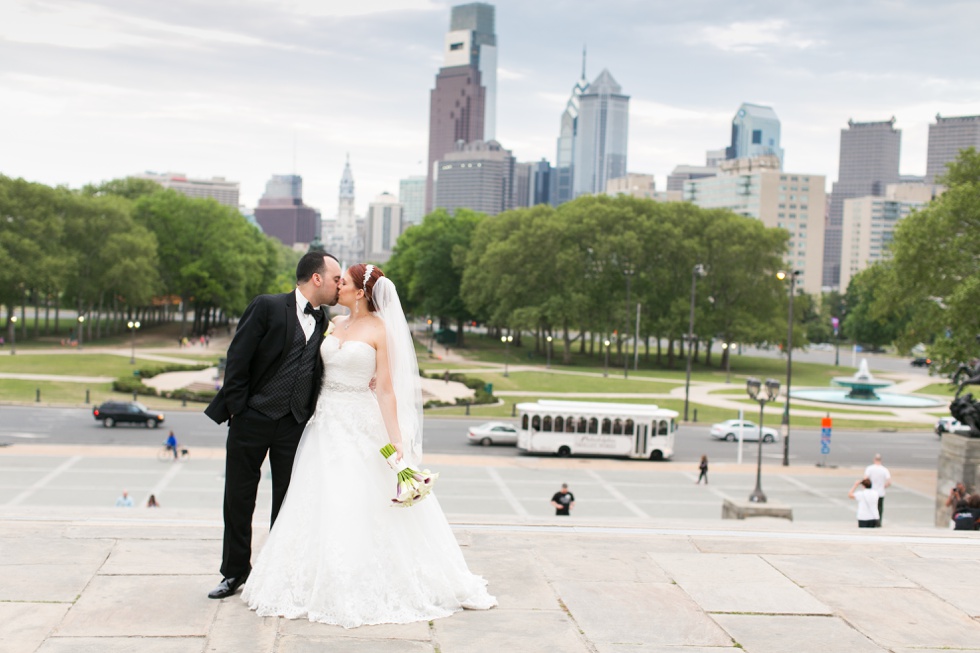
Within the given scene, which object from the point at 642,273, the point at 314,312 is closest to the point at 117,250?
the point at 642,273

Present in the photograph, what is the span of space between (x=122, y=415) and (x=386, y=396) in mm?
35495

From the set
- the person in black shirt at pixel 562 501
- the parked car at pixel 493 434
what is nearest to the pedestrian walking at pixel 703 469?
the parked car at pixel 493 434

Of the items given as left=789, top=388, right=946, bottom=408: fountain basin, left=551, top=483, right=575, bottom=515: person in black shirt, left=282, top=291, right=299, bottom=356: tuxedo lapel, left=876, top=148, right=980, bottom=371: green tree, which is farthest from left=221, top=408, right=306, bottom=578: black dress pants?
left=789, top=388, right=946, bottom=408: fountain basin

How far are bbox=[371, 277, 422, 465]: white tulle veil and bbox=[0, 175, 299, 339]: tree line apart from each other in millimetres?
67417

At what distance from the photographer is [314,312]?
6.69m

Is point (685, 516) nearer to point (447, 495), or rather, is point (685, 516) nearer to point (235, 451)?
point (447, 495)

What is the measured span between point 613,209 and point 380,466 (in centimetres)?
7191

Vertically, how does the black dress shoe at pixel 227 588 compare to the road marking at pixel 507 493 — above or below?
above

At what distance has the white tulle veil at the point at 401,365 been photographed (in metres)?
6.71

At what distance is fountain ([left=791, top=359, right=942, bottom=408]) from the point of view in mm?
59156

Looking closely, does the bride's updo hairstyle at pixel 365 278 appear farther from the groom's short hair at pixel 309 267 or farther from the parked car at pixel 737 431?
the parked car at pixel 737 431

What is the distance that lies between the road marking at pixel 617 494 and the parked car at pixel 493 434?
601 centimetres

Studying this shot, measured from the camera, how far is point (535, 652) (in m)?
5.75

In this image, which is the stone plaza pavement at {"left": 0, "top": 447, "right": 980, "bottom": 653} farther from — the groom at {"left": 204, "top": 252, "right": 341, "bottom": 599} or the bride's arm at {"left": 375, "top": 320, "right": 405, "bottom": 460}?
the bride's arm at {"left": 375, "top": 320, "right": 405, "bottom": 460}
